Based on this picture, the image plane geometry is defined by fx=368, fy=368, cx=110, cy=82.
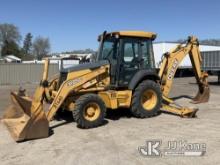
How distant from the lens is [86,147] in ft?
24.9

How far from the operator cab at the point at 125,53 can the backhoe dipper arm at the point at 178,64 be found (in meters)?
1.07

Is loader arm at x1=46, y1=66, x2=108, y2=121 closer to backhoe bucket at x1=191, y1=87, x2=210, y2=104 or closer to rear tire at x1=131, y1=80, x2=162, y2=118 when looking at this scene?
rear tire at x1=131, y1=80, x2=162, y2=118

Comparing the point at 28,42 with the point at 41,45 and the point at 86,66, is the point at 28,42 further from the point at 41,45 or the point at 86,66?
the point at 86,66

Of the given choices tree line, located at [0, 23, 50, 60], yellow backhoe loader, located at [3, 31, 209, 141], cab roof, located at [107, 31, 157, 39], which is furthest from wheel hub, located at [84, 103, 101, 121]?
tree line, located at [0, 23, 50, 60]

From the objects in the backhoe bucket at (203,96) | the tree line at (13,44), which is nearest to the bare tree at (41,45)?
the tree line at (13,44)

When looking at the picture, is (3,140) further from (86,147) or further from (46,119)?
(86,147)

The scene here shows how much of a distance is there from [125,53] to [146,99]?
159 cm

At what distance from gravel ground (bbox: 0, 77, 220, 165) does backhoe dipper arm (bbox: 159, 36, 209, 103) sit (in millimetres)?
1511

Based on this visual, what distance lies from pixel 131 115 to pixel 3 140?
4216 millimetres

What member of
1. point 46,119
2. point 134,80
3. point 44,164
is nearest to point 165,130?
point 134,80

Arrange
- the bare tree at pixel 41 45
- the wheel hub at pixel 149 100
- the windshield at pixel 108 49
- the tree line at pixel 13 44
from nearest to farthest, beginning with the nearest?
the windshield at pixel 108 49
the wheel hub at pixel 149 100
the tree line at pixel 13 44
the bare tree at pixel 41 45

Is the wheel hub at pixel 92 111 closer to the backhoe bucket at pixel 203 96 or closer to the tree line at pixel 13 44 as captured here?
the backhoe bucket at pixel 203 96

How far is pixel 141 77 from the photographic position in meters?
10.7

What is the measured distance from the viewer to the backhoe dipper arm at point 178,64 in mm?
12078
